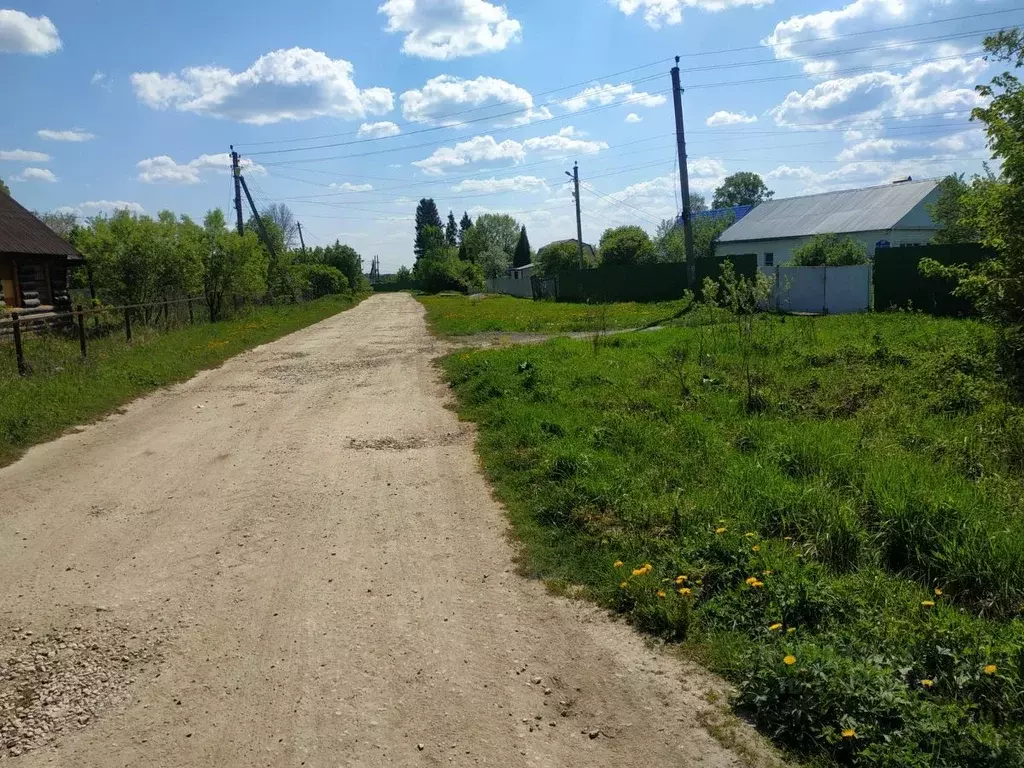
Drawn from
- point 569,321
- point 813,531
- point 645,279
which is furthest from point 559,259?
point 813,531

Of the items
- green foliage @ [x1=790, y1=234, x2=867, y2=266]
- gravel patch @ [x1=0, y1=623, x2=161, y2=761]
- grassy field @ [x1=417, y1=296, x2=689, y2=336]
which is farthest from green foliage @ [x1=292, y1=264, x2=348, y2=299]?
gravel patch @ [x1=0, y1=623, x2=161, y2=761]

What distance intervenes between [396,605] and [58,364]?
11677mm

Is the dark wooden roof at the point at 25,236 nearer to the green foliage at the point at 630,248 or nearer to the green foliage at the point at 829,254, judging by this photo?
the green foliage at the point at 829,254

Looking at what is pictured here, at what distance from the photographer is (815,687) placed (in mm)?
3102

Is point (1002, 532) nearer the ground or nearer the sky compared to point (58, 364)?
nearer the ground

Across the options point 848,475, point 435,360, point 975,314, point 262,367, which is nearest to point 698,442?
point 848,475

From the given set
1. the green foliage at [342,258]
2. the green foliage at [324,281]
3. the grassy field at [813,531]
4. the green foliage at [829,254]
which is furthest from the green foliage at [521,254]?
the grassy field at [813,531]

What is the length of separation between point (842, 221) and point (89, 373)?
41569 mm

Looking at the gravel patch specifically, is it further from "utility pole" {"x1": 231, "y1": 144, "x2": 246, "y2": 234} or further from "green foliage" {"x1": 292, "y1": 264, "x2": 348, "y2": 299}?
"green foliage" {"x1": 292, "y1": 264, "x2": 348, "y2": 299}

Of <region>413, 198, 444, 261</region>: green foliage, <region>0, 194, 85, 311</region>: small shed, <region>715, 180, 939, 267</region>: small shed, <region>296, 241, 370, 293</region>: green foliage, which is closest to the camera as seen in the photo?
<region>0, 194, 85, 311</region>: small shed

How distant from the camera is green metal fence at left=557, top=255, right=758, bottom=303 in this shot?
28.0 meters

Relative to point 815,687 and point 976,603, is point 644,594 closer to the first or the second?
point 815,687

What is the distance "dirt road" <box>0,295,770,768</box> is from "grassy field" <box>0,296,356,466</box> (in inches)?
71.1

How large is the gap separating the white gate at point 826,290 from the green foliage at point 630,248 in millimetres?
17714
